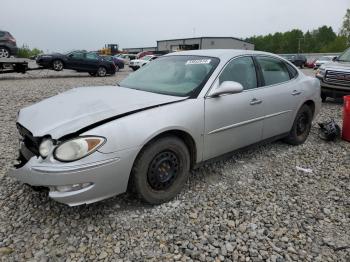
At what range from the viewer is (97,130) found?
252 centimetres

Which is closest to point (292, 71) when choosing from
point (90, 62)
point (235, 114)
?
point (235, 114)

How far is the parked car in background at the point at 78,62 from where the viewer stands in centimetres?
1619

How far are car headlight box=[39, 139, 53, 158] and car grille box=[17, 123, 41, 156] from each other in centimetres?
7

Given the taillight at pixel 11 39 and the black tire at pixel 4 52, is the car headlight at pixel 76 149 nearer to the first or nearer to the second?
the black tire at pixel 4 52

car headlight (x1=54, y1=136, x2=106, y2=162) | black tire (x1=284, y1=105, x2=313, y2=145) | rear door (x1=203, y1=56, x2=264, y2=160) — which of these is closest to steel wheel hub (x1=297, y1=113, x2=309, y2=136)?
black tire (x1=284, y1=105, x2=313, y2=145)

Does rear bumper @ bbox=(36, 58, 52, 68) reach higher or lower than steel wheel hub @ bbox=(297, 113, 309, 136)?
higher

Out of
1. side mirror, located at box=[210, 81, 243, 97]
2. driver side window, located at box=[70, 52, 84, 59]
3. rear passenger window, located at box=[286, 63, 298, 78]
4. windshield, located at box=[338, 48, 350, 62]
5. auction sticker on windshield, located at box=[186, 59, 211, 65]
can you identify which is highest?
driver side window, located at box=[70, 52, 84, 59]

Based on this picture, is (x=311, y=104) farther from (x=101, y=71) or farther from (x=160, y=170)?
(x=101, y=71)

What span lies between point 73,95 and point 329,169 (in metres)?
3.50

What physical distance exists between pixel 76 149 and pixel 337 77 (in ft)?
26.7

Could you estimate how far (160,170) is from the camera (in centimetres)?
300

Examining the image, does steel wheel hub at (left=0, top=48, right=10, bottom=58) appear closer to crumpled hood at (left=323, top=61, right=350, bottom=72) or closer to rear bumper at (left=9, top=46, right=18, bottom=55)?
rear bumper at (left=9, top=46, right=18, bottom=55)

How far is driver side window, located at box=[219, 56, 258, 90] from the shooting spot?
360 cm

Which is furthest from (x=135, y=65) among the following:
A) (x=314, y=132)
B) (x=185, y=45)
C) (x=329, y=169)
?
(x=185, y=45)
